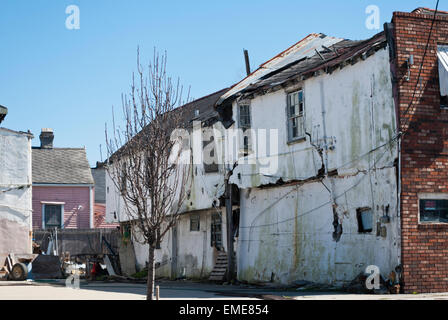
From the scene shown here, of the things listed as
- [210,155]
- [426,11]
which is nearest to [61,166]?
[210,155]

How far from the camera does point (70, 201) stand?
137 ft

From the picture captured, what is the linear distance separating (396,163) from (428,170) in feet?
2.63

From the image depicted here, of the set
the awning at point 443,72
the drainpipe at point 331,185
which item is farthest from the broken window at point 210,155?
the awning at point 443,72

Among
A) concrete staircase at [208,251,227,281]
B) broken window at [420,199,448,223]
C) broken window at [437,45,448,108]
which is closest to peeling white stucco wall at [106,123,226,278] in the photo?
concrete staircase at [208,251,227,281]

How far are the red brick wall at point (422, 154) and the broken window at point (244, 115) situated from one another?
7.22m

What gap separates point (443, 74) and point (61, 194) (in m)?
30.2

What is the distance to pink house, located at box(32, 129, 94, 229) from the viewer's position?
4091 centimetres

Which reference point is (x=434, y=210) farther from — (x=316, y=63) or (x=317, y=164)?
(x=316, y=63)

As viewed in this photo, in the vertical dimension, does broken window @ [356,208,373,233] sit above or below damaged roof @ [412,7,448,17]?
below

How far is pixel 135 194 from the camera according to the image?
40.8 feet

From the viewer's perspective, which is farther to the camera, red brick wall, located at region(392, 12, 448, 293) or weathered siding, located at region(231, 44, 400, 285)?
weathered siding, located at region(231, 44, 400, 285)

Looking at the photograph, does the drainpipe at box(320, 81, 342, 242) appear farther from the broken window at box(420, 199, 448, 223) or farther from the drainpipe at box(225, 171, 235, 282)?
the drainpipe at box(225, 171, 235, 282)

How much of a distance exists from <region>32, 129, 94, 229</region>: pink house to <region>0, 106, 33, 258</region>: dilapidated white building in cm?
1266
